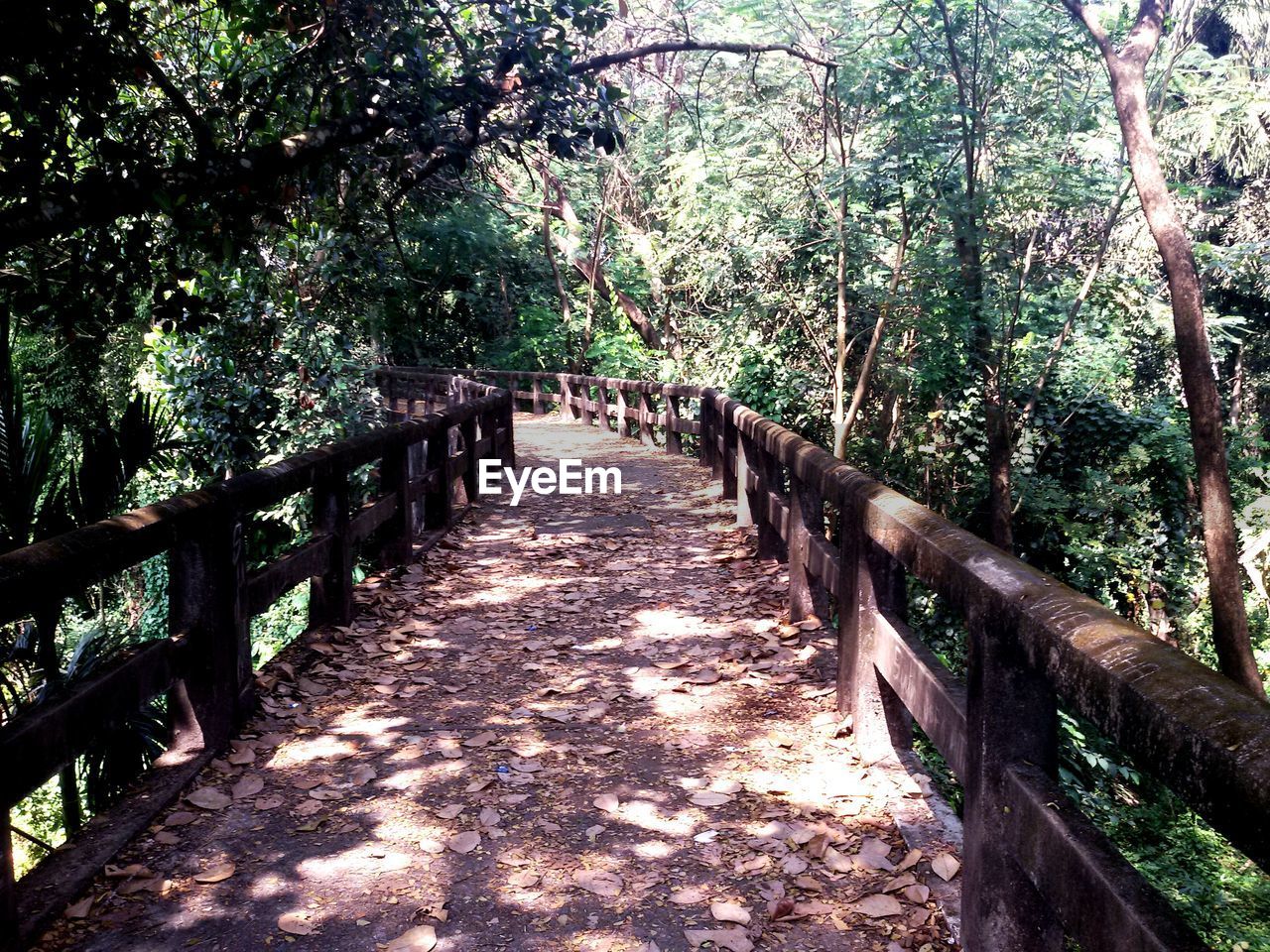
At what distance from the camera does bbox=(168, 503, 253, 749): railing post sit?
14.6ft

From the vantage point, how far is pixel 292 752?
4762 mm

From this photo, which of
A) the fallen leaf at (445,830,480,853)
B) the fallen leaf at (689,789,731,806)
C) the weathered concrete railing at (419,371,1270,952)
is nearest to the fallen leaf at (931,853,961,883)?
the weathered concrete railing at (419,371,1270,952)

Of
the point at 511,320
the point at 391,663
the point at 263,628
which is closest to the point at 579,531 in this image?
the point at 391,663

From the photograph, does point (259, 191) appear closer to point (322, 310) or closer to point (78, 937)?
point (78, 937)

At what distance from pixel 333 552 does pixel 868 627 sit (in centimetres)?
329

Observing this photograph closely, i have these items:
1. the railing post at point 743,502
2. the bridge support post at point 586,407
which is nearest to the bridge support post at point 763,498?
the railing post at point 743,502

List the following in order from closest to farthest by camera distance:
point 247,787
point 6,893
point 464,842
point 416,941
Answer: point 6,893 < point 416,941 < point 464,842 < point 247,787

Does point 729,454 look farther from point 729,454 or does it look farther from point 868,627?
point 868,627

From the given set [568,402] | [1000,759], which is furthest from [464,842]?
[568,402]

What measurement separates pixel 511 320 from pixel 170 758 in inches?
1162

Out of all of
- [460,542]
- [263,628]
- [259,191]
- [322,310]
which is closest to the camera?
[259,191]

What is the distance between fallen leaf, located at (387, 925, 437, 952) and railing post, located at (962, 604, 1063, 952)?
1.58m

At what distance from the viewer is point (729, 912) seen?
11.2ft

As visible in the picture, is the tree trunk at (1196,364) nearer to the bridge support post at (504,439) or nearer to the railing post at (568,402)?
the bridge support post at (504,439)
